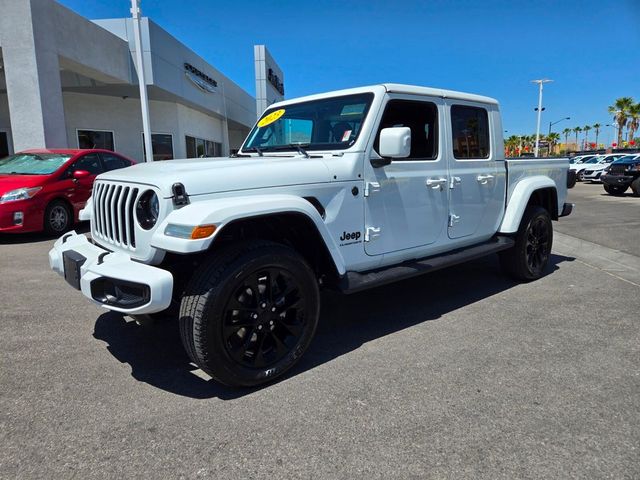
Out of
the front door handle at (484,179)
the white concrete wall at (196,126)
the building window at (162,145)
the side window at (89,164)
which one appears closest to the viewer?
the front door handle at (484,179)

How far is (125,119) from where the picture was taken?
18391 millimetres

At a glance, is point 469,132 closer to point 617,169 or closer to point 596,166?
point 617,169

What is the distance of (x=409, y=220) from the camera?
3.68 meters

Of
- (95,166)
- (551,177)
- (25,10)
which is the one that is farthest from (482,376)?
(25,10)

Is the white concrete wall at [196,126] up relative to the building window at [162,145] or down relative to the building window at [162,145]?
up

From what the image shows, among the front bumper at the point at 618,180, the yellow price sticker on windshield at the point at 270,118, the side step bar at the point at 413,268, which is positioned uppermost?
A: the yellow price sticker on windshield at the point at 270,118

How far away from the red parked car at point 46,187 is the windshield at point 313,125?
4.37 meters

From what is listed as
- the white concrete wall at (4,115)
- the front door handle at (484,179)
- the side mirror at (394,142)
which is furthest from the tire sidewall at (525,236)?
the white concrete wall at (4,115)

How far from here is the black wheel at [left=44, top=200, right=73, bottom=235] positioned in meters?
7.52

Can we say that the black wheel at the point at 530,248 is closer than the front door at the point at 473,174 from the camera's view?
No

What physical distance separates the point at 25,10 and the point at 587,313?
1300 centimetres

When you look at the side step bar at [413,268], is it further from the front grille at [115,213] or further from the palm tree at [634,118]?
the palm tree at [634,118]

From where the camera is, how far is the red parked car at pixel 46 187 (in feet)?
23.3

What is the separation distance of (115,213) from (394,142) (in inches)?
76.1
